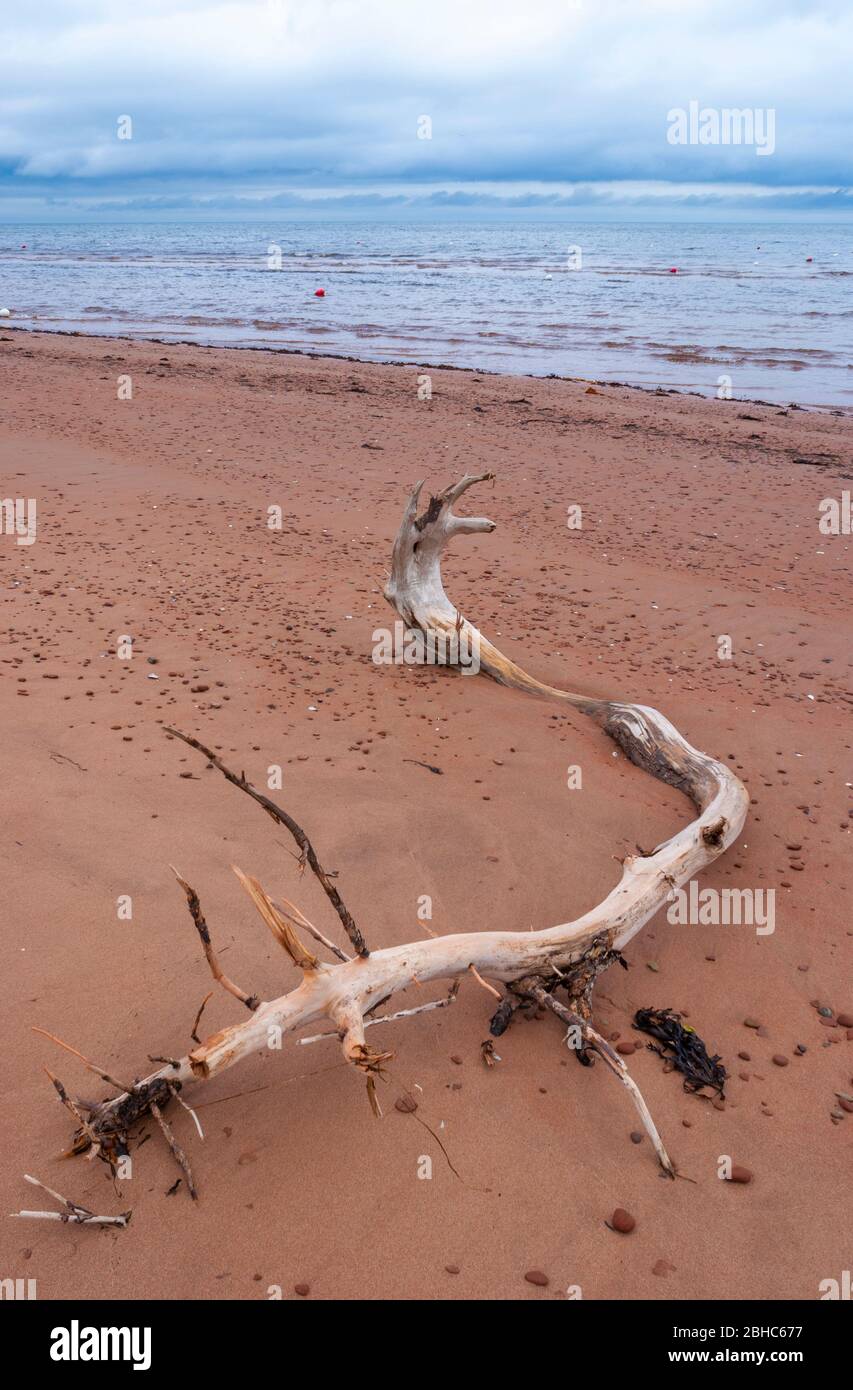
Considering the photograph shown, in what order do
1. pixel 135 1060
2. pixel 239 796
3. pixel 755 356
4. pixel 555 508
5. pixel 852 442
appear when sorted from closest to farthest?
pixel 135 1060, pixel 239 796, pixel 555 508, pixel 852 442, pixel 755 356

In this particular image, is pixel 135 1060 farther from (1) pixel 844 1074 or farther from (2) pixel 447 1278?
(1) pixel 844 1074

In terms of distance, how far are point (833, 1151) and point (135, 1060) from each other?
2.49 m

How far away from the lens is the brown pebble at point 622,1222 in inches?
120

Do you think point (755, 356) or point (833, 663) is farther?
point (755, 356)

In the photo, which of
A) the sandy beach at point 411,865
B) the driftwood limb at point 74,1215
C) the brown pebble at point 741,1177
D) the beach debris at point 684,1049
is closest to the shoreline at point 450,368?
the sandy beach at point 411,865

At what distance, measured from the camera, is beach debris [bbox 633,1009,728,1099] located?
3615mm

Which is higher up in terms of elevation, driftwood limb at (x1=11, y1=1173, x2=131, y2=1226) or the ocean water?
the ocean water

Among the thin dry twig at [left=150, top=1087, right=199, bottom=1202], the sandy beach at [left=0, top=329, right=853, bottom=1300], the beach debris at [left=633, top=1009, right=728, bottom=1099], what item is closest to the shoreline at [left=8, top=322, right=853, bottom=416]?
the sandy beach at [left=0, top=329, right=853, bottom=1300]

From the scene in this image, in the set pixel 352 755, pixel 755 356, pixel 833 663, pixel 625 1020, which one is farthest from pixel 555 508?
pixel 755 356

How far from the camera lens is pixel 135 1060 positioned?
3459 mm

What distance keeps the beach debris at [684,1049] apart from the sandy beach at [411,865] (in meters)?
0.06

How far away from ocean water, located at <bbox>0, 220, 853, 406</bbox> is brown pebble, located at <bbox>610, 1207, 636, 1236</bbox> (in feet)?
61.0

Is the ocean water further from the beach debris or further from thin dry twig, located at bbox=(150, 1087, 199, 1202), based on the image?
thin dry twig, located at bbox=(150, 1087, 199, 1202)
